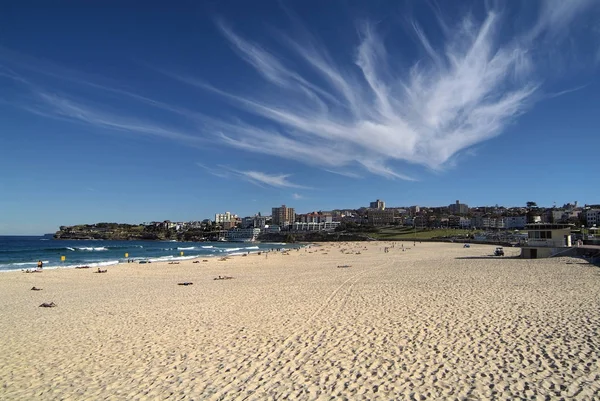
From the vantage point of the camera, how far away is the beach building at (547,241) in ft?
94.7

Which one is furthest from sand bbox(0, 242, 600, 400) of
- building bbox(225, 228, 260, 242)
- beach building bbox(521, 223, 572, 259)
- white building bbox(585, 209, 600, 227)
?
building bbox(225, 228, 260, 242)

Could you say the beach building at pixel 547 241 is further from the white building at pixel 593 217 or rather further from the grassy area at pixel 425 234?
the white building at pixel 593 217

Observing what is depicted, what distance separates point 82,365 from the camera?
7.99 meters

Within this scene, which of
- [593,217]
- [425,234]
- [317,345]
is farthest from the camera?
[425,234]

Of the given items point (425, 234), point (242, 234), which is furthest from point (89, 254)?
point (242, 234)

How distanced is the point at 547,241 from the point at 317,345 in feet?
92.3

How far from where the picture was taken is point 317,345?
28.0ft

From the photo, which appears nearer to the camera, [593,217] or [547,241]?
[547,241]

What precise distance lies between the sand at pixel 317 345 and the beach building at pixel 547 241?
48.9 ft

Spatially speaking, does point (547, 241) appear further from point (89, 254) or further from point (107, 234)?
point (107, 234)

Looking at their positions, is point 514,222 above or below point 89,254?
above

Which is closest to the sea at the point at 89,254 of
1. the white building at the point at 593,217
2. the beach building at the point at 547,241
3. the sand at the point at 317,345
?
the sand at the point at 317,345

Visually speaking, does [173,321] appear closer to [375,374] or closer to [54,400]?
[54,400]

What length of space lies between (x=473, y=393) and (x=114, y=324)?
1030 centimetres
